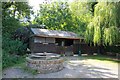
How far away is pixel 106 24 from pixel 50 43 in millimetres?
6693

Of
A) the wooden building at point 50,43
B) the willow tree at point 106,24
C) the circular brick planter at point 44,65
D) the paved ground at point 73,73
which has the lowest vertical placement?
the paved ground at point 73,73

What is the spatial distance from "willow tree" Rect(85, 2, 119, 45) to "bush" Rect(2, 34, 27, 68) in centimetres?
712

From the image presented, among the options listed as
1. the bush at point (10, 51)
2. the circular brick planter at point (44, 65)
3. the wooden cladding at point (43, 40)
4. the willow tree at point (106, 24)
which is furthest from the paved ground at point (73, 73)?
the wooden cladding at point (43, 40)

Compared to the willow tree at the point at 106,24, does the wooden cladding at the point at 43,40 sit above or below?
below

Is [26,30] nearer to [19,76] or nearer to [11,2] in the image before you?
[11,2]

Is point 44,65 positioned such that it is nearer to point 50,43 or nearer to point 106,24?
point 106,24

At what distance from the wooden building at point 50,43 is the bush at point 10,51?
5.02ft

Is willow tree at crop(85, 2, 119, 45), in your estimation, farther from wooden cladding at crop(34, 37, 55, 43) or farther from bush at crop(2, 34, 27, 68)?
bush at crop(2, 34, 27, 68)

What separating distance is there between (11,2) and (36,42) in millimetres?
4820

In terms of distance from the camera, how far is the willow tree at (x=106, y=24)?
40.1 feet

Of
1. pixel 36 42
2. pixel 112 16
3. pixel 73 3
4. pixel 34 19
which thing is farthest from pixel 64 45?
pixel 34 19

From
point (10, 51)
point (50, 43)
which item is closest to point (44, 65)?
point (10, 51)

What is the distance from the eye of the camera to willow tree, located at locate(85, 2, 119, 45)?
481 inches

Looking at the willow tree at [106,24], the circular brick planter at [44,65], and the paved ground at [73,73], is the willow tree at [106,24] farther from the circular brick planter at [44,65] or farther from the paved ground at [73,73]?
the circular brick planter at [44,65]
